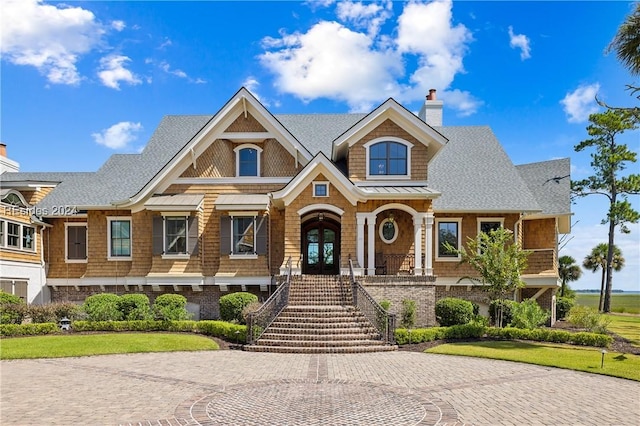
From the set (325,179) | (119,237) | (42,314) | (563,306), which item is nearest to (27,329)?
(42,314)

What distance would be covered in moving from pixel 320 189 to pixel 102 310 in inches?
410

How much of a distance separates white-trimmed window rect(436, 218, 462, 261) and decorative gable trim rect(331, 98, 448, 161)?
12.8 ft

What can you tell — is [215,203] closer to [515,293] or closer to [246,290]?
[246,290]

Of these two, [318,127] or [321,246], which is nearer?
[321,246]

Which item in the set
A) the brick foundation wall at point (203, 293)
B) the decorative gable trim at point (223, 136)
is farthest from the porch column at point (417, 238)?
the brick foundation wall at point (203, 293)

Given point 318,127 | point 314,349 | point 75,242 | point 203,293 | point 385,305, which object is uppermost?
point 318,127

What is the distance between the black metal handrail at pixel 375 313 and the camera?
16672 mm

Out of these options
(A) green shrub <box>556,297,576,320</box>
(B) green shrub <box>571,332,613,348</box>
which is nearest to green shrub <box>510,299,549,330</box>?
(B) green shrub <box>571,332,613,348</box>

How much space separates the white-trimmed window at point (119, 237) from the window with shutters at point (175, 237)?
200 centimetres

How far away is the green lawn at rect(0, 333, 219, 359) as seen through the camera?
1504 cm

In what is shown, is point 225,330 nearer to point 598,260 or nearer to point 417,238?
point 417,238

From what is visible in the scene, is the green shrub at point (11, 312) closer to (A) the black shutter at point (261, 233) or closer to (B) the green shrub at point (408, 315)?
(A) the black shutter at point (261, 233)

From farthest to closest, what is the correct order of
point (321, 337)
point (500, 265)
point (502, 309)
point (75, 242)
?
1. point (75, 242)
2. point (502, 309)
3. point (500, 265)
4. point (321, 337)

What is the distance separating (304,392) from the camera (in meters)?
10.2
